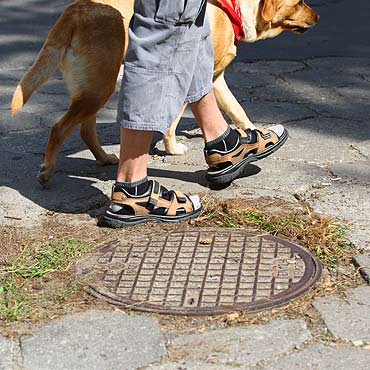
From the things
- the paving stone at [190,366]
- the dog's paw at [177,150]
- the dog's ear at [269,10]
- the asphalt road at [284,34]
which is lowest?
the asphalt road at [284,34]

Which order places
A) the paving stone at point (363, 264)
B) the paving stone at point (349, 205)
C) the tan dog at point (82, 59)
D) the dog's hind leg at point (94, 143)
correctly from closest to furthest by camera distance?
1. the paving stone at point (363, 264)
2. the paving stone at point (349, 205)
3. the tan dog at point (82, 59)
4. the dog's hind leg at point (94, 143)

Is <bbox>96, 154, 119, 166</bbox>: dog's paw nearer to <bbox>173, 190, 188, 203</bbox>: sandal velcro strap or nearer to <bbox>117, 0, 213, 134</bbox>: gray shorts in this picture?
<bbox>173, 190, 188, 203</bbox>: sandal velcro strap

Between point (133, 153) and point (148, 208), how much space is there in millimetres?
222

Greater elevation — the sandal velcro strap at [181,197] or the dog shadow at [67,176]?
the sandal velcro strap at [181,197]

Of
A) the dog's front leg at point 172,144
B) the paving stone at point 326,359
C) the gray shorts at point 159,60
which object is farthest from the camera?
the dog's front leg at point 172,144

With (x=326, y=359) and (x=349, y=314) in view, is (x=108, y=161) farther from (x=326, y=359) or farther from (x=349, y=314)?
(x=326, y=359)

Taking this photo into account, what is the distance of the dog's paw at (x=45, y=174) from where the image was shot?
11.8ft

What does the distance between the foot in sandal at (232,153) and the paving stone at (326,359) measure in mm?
1285

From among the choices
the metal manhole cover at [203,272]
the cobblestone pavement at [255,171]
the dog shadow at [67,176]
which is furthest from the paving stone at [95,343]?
the dog shadow at [67,176]

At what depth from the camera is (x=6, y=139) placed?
14.0 ft

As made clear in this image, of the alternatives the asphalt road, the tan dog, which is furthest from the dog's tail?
the asphalt road

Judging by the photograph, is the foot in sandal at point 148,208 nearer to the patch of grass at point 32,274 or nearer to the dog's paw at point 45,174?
the patch of grass at point 32,274

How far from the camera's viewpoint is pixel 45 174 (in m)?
3.59

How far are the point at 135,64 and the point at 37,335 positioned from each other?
104 cm
